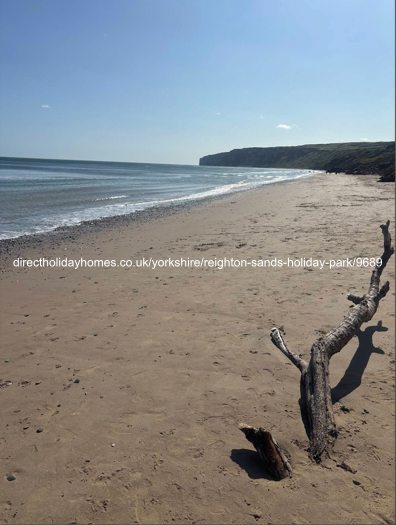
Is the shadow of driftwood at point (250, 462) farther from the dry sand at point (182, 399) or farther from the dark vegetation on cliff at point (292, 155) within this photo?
the dark vegetation on cliff at point (292, 155)

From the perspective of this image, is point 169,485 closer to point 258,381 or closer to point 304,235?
point 258,381

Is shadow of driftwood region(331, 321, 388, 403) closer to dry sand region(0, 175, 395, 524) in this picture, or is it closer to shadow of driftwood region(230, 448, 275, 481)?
dry sand region(0, 175, 395, 524)

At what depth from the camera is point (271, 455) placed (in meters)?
2.64

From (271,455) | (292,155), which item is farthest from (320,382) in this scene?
(292,155)

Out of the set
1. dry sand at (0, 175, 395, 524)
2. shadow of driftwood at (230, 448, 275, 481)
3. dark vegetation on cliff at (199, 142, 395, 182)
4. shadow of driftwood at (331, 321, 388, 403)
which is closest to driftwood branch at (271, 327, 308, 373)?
dry sand at (0, 175, 395, 524)

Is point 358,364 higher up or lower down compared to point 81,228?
lower down

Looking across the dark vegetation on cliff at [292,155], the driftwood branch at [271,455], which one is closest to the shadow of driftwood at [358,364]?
the driftwood branch at [271,455]

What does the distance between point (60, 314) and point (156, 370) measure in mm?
2654

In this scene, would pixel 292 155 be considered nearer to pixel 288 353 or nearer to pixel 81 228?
pixel 81 228

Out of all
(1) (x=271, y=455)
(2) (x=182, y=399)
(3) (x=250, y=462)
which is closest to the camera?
(1) (x=271, y=455)

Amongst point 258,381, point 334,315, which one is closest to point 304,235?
point 334,315

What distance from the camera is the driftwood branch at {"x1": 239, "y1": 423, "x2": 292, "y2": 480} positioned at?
8.57 feet

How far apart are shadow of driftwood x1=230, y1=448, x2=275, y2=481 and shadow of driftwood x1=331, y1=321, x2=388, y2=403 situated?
3.76 feet

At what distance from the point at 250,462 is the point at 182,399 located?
1.05m
